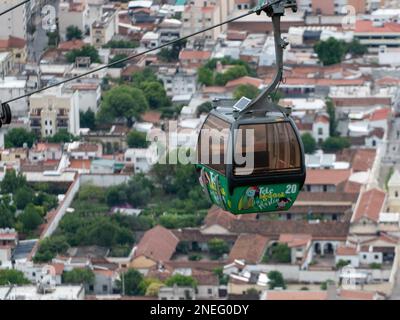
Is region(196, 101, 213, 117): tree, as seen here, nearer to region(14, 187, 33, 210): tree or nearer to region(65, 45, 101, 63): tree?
region(14, 187, 33, 210): tree

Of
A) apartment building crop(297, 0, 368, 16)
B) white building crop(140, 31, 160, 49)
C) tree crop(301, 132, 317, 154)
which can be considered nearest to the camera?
tree crop(301, 132, 317, 154)

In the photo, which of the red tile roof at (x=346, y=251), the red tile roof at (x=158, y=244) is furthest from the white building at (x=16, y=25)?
the red tile roof at (x=346, y=251)

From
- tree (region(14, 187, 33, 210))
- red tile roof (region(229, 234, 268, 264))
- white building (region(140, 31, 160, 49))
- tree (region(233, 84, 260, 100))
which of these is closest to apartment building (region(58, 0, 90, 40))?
white building (region(140, 31, 160, 49))

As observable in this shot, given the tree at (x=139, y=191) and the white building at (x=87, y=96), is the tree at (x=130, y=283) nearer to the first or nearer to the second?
the tree at (x=139, y=191)

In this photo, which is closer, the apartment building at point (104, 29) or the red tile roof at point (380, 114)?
the red tile roof at point (380, 114)

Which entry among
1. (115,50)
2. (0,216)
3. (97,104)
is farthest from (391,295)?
(115,50)

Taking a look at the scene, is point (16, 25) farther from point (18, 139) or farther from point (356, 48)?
point (18, 139)

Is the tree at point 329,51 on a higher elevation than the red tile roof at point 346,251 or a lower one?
higher
